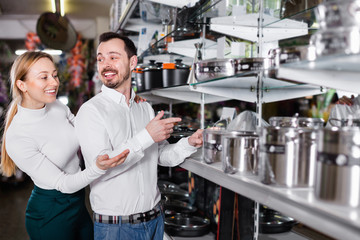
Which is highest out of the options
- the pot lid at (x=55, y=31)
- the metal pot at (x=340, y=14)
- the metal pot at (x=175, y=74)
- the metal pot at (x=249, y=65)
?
the pot lid at (x=55, y=31)

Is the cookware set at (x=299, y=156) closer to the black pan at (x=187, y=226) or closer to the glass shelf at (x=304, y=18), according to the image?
the glass shelf at (x=304, y=18)

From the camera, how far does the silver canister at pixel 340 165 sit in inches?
28.4

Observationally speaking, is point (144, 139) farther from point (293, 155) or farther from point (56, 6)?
point (56, 6)

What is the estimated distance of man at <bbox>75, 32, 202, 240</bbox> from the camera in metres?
1.56

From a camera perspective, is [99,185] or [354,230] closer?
[354,230]

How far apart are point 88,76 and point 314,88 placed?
6991 millimetres

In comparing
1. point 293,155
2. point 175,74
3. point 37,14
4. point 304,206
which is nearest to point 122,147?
point 175,74

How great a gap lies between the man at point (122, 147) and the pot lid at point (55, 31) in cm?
521

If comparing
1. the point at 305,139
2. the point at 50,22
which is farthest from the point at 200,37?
the point at 50,22

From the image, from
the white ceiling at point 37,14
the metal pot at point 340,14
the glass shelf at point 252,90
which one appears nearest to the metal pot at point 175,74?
the glass shelf at point 252,90

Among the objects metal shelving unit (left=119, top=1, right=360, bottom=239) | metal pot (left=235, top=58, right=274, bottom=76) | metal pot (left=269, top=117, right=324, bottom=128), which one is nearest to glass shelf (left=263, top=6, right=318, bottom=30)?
metal shelving unit (left=119, top=1, right=360, bottom=239)

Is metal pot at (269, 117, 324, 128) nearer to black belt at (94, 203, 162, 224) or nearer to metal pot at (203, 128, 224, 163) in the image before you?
metal pot at (203, 128, 224, 163)

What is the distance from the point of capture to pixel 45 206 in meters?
1.81

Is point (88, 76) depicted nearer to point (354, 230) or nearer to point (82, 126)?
point (82, 126)
